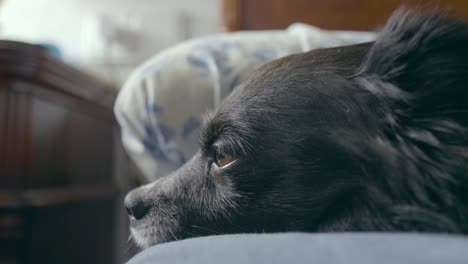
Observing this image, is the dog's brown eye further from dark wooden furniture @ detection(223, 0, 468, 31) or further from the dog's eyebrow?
dark wooden furniture @ detection(223, 0, 468, 31)

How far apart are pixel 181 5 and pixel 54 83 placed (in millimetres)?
813

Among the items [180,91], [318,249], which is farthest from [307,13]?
[318,249]

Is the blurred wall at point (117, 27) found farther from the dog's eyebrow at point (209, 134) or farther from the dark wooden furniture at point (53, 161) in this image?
the dog's eyebrow at point (209, 134)

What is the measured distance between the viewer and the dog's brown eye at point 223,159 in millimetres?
631

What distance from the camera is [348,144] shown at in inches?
21.1

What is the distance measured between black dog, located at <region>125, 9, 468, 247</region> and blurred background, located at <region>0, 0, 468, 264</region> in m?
0.20

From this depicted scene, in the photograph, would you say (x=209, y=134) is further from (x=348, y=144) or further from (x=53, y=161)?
(x=53, y=161)

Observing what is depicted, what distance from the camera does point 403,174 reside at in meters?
0.50

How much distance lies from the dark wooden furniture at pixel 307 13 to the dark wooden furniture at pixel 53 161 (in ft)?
1.88

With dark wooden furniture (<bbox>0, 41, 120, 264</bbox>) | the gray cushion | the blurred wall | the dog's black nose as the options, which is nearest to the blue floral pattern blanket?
the dog's black nose

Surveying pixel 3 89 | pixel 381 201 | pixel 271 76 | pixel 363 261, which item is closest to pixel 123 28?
pixel 3 89

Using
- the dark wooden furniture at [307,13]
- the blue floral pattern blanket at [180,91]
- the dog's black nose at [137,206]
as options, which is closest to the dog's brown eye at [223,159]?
the dog's black nose at [137,206]

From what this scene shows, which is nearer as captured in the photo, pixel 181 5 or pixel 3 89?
pixel 3 89

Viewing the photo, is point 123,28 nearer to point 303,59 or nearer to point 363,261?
point 303,59
